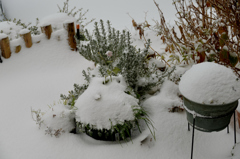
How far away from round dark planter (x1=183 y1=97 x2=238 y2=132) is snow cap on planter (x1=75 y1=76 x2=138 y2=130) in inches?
20.3

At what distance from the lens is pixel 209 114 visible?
5.52 ft

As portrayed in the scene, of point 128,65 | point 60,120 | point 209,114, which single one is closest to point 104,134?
point 60,120

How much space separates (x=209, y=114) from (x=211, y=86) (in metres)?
0.21

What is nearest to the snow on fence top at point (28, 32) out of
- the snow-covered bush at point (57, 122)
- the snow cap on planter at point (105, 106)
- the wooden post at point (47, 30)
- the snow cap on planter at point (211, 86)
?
the wooden post at point (47, 30)

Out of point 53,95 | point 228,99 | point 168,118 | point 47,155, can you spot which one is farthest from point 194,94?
point 53,95

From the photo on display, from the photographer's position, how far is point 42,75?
341 cm

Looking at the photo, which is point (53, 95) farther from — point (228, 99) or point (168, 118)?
point (228, 99)

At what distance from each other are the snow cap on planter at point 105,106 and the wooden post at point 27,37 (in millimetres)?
1945

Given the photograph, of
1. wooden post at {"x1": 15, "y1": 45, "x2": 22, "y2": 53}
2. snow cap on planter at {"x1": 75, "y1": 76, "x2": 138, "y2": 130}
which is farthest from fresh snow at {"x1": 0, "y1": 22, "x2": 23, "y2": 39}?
snow cap on planter at {"x1": 75, "y1": 76, "x2": 138, "y2": 130}

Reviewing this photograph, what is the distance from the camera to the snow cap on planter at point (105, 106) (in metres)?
2.00

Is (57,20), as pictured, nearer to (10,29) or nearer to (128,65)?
(10,29)

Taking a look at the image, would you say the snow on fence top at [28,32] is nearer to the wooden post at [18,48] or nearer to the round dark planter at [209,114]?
the wooden post at [18,48]

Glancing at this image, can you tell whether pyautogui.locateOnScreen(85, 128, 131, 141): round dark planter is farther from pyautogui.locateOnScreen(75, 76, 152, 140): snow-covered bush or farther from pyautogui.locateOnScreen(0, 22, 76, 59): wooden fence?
pyautogui.locateOnScreen(0, 22, 76, 59): wooden fence

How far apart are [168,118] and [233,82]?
2.55 ft
